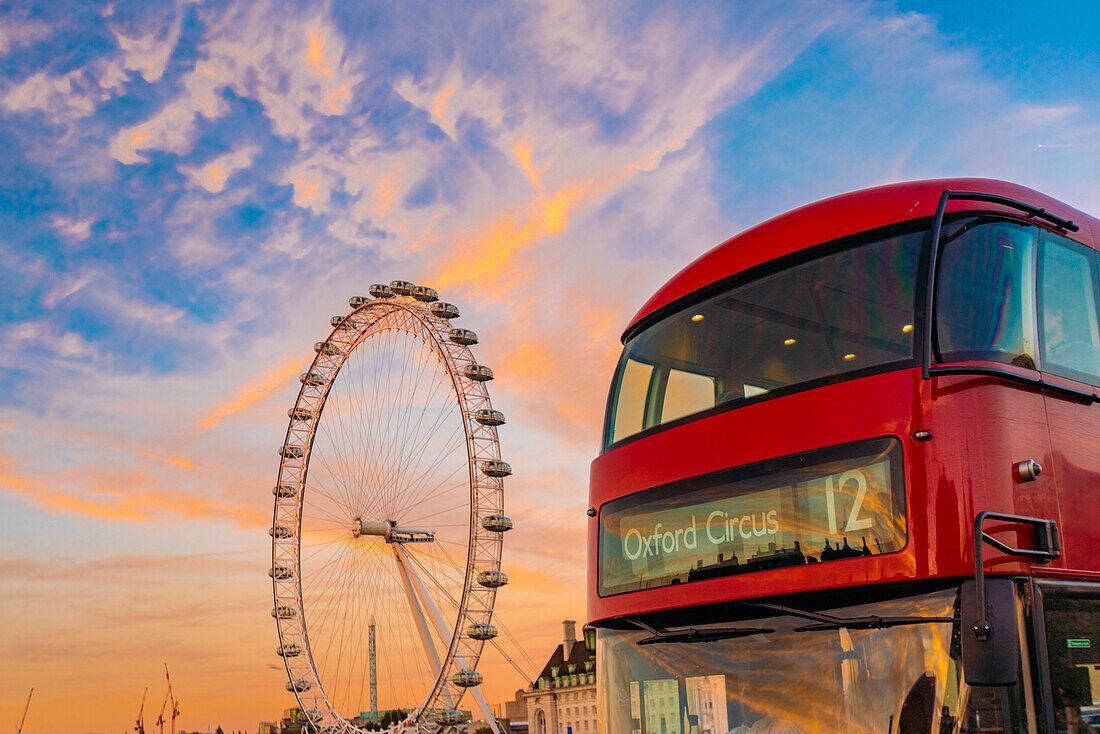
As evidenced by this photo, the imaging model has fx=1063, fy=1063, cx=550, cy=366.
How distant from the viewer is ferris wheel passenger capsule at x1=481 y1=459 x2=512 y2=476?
105ft

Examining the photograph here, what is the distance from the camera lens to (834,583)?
486 centimetres

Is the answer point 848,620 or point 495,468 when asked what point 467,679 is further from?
point 848,620

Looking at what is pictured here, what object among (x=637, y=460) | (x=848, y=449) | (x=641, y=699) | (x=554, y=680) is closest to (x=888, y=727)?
(x=848, y=449)

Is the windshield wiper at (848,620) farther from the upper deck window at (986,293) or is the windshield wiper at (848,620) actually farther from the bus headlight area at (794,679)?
the upper deck window at (986,293)

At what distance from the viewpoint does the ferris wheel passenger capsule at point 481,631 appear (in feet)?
101

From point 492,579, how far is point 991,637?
1094 inches

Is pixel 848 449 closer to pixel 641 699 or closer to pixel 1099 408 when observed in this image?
pixel 1099 408

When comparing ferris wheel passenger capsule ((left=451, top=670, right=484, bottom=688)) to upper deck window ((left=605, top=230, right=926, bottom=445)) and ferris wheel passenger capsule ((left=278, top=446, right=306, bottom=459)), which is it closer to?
ferris wheel passenger capsule ((left=278, top=446, right=306, bottom=459))

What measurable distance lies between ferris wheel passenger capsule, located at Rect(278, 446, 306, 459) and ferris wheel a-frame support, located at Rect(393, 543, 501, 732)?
19.7 ft

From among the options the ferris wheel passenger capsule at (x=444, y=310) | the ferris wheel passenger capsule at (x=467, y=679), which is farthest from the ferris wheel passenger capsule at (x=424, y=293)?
the ferris wheel passenger capsule at (x=467, y=679)

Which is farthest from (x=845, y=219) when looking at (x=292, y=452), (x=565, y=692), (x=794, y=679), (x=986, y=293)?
(x=565, y=692)

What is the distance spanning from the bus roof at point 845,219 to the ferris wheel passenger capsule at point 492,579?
25511mm

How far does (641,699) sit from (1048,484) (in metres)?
2.45

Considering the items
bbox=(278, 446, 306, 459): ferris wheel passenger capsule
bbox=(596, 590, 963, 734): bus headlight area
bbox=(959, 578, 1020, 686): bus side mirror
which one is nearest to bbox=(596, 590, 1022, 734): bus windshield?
bbox=(596, 590, 963, 734): bus headlight area
